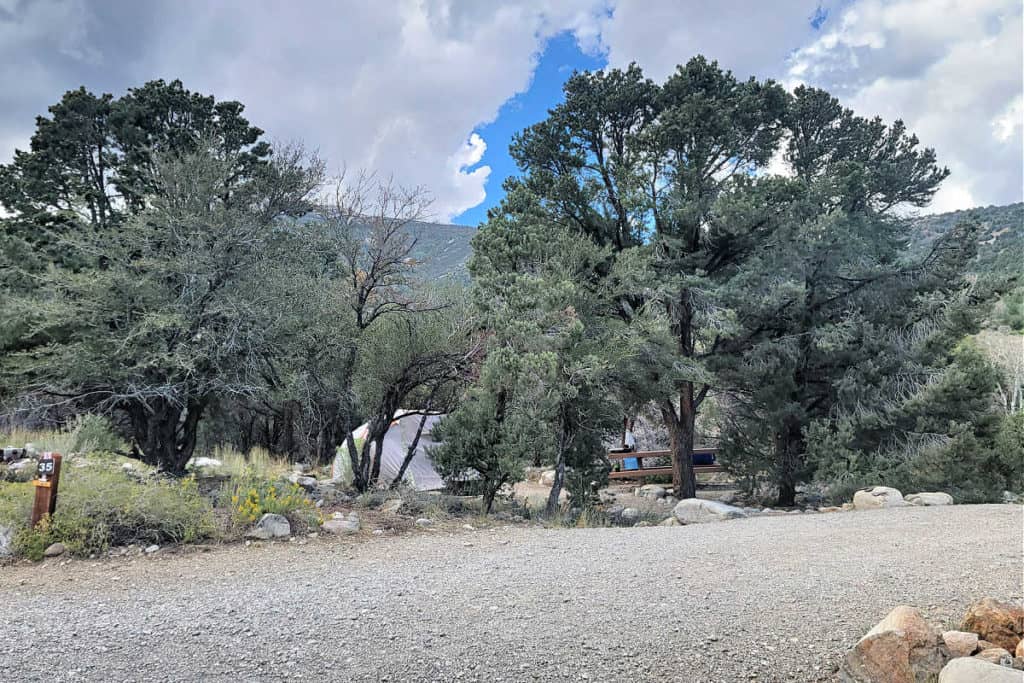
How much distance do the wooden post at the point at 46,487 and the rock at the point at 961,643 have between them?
7.05 metres

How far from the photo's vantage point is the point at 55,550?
5.54 meters

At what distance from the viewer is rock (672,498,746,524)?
379 inches

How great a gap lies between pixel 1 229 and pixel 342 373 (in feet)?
46.8

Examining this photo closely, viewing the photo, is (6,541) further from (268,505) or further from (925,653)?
(925,653)

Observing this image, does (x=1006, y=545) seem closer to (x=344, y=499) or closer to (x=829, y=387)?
(x=829, y=387)

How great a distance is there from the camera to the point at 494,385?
8.87m

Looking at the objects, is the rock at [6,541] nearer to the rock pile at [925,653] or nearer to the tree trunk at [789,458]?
the rock pile at [925,653]

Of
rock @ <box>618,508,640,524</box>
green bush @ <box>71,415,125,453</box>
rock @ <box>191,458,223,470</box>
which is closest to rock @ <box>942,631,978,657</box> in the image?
rock @ <box>618,508,640,524</box>

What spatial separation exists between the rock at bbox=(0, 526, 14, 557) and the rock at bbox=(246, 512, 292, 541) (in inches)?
78.3

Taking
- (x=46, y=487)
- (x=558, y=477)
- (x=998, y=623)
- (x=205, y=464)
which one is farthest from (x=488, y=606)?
(x=205, y=464)

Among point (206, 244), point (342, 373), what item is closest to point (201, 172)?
point (206, 244)

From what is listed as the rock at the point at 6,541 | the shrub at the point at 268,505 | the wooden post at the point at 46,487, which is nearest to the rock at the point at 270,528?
the shrub at the point at 268,505

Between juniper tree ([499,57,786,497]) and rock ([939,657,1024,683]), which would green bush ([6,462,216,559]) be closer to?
rock ([939,657,1024,683])

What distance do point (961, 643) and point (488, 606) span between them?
8.49 ft
